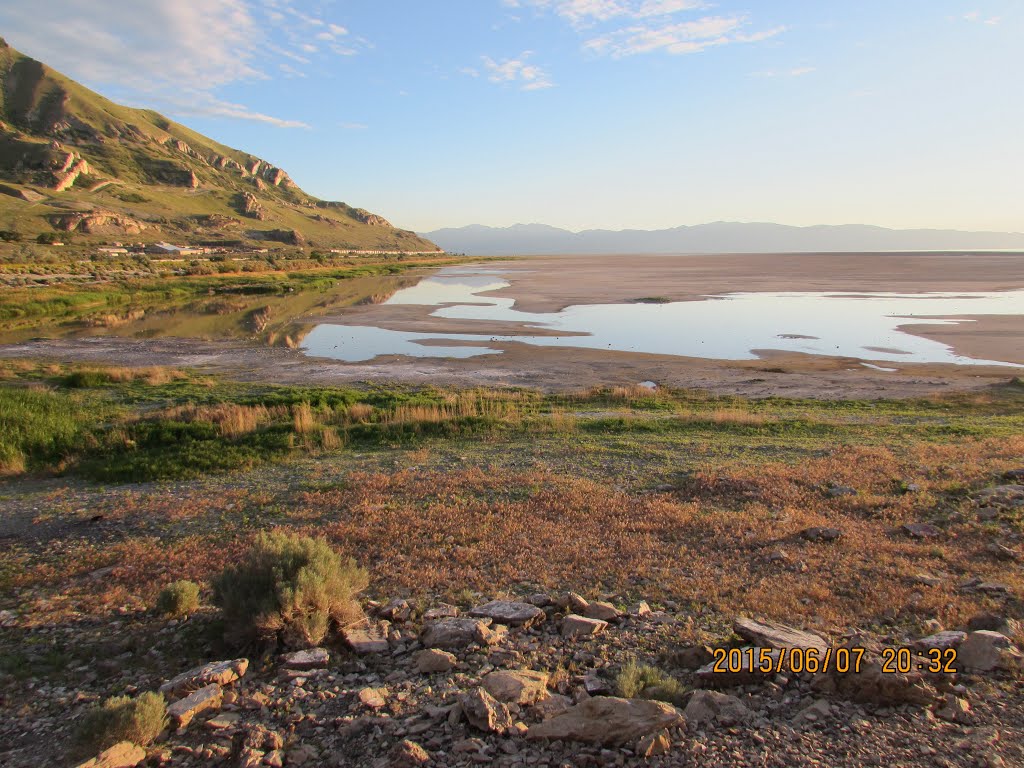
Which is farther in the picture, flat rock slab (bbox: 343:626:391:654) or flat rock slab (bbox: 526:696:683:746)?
flat rock slab (bbox: 343:626:391:654)

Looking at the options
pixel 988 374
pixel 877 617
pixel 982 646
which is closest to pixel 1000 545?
pixel 877 617

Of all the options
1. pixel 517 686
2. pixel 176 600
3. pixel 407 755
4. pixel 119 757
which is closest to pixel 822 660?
pixel 517 686

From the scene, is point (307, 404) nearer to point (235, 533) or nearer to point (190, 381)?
point (190, 381)

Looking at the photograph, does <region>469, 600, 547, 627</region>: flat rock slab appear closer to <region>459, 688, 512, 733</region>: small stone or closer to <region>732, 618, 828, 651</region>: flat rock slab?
<region>459, 688, 512, 733</region>: small stone

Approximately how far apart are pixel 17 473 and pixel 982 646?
1371 centimetres

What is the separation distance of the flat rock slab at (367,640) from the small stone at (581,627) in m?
1.53

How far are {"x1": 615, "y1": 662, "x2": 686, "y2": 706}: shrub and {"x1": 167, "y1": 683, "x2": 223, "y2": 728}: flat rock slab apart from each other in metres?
2.89

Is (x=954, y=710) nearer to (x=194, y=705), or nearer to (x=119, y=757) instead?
(x=194, y=705)

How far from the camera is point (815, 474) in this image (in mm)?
10383

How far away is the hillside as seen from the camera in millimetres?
97188

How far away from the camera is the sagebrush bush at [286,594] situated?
5332mm

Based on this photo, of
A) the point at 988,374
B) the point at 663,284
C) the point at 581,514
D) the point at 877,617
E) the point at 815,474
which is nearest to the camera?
the point at 877,617

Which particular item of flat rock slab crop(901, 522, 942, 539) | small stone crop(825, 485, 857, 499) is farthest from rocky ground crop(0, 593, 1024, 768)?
small stone crop(825, 485, 857, 499)

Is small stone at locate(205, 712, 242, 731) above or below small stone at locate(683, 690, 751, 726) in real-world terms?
below
